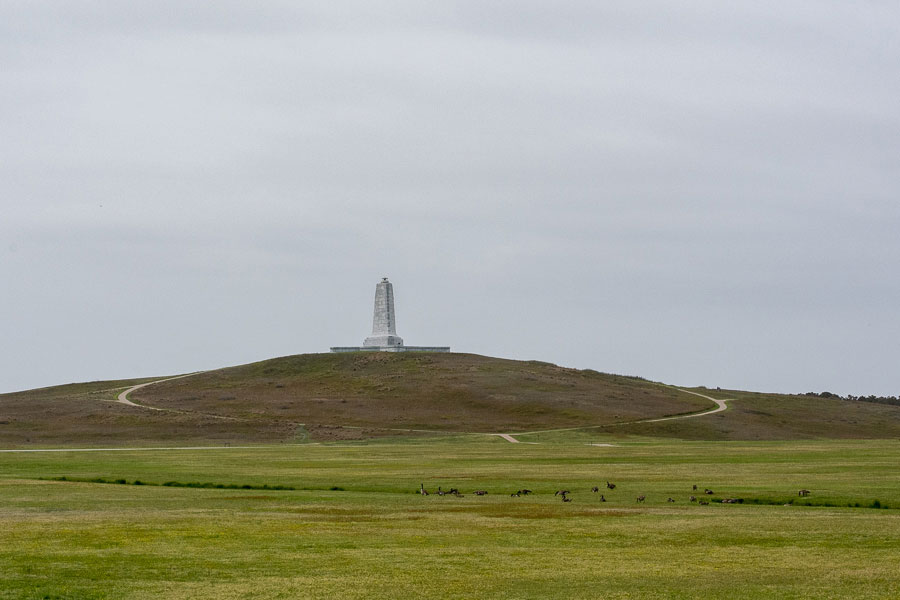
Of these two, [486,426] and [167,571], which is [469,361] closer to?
[486,426]

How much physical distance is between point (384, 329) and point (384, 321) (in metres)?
1.30

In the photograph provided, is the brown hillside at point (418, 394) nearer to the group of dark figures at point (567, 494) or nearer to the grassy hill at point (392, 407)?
the grassy hill at point (392, 407)

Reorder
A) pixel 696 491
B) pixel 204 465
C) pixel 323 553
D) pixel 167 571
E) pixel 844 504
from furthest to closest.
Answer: pixel 204 465 → pixel 696 491 → pixel 844 504 → pixel 323 553 → pixel 167 571

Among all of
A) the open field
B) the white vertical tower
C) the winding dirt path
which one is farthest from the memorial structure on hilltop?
the open field

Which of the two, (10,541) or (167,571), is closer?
(167,571)

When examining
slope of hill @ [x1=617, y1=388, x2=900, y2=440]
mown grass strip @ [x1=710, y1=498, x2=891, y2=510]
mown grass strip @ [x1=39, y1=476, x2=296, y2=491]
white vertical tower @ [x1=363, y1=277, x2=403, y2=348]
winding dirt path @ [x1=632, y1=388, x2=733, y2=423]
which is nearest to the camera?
mown grass strip @ [x1=710, y1=498, x2=891, y2=510]

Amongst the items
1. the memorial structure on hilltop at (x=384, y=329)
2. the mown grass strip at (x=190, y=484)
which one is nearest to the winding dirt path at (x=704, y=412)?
the memorial structure on hilltop at (x=384, y=329)

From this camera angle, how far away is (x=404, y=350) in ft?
591

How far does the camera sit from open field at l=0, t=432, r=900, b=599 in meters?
24.8

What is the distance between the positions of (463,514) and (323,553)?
10643 mm

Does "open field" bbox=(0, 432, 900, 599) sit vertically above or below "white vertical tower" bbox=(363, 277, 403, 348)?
below

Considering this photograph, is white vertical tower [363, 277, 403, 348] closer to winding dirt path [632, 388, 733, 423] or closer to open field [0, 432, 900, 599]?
winding dirt path [632, 388, 733, 423]

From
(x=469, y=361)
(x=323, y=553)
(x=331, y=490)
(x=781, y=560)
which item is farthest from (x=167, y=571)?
(x=469, y=361)

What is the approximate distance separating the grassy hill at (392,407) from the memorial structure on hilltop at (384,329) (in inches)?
210
